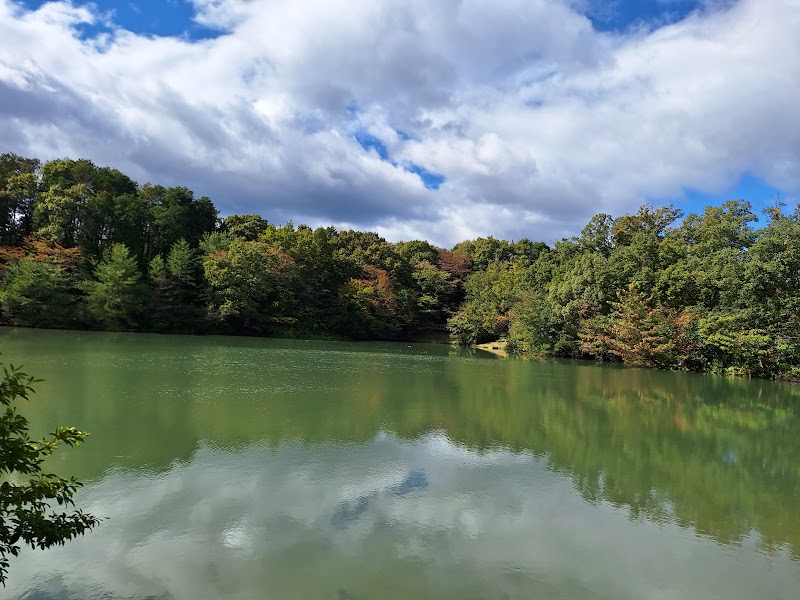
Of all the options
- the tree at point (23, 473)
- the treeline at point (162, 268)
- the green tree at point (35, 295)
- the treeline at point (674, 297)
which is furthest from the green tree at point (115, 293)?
the tree at point (23, 473)

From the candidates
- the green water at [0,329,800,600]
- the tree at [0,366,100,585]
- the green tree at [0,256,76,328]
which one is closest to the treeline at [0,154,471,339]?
the green tree at [0,256,76,328]

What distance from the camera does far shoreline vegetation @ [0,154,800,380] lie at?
63.4 feet

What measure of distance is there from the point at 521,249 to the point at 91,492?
43817 mm

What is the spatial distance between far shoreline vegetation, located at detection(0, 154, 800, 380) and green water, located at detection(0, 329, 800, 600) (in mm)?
7995

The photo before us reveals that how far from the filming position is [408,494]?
5.75 m

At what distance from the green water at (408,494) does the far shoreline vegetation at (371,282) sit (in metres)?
7.99

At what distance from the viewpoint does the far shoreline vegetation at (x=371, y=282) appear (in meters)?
19.3

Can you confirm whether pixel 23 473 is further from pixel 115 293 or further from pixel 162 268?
pixel 162 268

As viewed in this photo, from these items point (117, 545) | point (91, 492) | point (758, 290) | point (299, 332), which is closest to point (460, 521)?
point (117, 545)

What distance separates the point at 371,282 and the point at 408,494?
105 ft

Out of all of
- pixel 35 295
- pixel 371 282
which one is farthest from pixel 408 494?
pixel 371 282

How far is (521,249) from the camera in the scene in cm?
4616

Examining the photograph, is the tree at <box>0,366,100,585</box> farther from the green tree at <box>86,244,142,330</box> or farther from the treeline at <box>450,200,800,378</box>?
the green tree at <box>86,244,142,330</box>

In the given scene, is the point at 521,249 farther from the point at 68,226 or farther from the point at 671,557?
the point at 671,557
